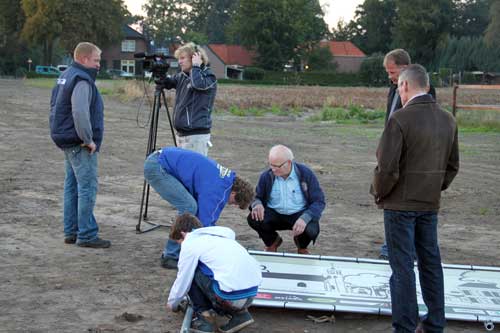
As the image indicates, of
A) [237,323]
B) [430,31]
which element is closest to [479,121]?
[237,323]

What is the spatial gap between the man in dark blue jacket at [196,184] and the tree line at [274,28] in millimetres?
62229

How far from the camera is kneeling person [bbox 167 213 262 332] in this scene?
474 cm

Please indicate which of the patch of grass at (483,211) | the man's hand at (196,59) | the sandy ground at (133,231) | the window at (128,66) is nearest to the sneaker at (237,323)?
the sandy ground at (133,231)

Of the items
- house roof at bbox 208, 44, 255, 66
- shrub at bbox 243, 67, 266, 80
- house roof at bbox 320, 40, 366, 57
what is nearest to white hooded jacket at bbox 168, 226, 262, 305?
shrub at bbox 243, 67, 266, 80

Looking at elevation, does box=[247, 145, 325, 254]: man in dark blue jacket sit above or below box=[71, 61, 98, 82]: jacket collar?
below

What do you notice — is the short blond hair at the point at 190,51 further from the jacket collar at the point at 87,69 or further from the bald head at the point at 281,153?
the bald head at the point at 281,153

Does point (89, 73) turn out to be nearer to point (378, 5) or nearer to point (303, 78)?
point (303, 78)

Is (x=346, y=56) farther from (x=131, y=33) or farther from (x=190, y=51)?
(x=190, y=51)

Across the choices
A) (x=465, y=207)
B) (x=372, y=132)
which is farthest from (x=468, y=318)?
(x=372, y=132)

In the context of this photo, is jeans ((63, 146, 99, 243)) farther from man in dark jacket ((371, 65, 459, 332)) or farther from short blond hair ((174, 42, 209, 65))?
man in dark jacket ((371, 65, 459, 332))

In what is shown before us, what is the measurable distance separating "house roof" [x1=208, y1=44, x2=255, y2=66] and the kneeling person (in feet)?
301

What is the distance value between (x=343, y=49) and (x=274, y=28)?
13274 mm

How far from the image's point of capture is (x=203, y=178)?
222 inches

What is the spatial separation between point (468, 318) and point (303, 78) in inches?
2877
